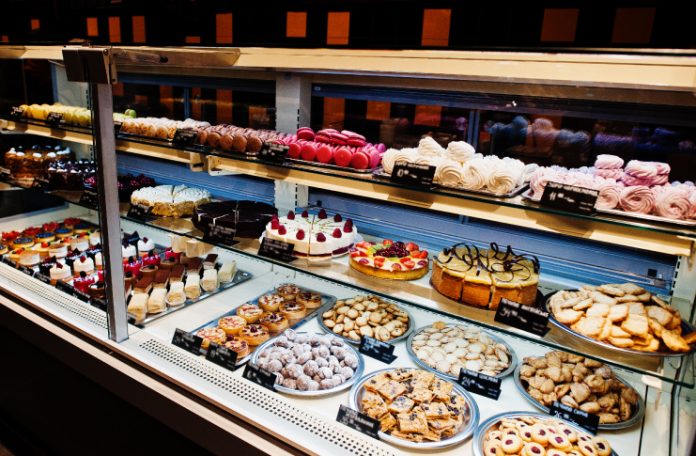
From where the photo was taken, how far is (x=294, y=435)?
2.11 m

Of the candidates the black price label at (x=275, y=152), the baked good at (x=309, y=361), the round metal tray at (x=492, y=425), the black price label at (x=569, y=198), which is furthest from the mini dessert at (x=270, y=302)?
the black price label at (x=569, y=198)

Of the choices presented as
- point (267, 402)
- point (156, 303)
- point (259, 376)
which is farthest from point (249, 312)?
point (267, 402)

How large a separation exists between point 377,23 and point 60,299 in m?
2.79

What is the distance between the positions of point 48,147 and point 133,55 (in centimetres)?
300

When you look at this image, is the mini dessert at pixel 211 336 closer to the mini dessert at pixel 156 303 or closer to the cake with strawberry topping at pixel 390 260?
the mini dessert at pixel 156 303

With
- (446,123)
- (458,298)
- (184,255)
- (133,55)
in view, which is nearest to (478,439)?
(458,298)

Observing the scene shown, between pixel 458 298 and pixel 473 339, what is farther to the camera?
pixel 473 339

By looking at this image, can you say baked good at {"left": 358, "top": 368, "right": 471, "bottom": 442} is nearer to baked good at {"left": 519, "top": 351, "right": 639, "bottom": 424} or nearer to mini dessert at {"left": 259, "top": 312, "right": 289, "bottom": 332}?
baked good at {"left": 519, "top": 351, "right": 639, "bottom": 424}

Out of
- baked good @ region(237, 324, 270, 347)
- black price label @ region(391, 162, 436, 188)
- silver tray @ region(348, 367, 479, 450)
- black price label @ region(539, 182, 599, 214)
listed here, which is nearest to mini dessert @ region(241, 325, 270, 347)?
baked good @ region(237, 324, 270, 347)

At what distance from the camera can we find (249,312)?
310 centimetres

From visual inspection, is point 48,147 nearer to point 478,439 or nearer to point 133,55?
point 133,55

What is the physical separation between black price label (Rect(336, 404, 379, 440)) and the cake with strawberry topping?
644 mm

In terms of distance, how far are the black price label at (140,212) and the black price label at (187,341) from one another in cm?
84

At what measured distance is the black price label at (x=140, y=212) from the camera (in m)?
3.15
